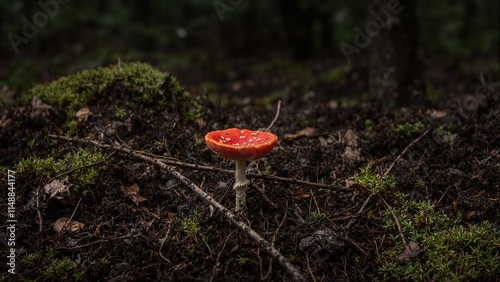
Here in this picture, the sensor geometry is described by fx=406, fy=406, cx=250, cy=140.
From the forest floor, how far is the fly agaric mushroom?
35 cm

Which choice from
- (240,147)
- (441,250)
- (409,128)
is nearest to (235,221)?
(240,147)

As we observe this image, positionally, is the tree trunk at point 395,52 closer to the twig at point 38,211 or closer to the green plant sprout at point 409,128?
the green plant sprout at point 409,128

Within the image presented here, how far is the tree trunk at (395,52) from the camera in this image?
598 cm

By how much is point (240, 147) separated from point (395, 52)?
4.25 metres

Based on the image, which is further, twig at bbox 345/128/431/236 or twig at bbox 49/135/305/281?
twig at bbox 345/128/431/236

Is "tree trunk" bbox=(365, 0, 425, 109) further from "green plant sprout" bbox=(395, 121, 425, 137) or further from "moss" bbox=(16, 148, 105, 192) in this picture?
"moss" bbox=(16, 148, 105, 192)

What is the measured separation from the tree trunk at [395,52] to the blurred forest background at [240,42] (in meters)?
2.63

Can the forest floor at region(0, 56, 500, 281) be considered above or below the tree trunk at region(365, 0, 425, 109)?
below

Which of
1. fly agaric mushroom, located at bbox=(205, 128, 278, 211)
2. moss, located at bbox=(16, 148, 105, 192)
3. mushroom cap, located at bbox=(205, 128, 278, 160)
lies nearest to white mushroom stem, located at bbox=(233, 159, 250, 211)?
fly agaric mushroom, located at bbox=(205, 128, 278, 211)

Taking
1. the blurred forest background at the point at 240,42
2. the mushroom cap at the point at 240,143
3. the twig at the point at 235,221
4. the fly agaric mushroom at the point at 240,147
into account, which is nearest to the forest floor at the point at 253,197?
the twig at the point at 235,221

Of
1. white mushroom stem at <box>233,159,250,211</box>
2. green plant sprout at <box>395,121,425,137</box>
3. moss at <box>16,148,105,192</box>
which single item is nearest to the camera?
white mushroom stem at <box>233,159,250,211</box>

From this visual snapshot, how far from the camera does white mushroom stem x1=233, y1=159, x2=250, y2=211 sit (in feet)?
10.1

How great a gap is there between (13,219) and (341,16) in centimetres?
1570

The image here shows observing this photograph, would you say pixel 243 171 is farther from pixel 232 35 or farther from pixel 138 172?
pixel 232 35
